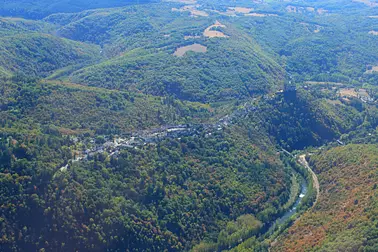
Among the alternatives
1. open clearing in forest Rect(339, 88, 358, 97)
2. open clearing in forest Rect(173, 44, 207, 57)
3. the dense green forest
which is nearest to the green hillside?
the dense green forest

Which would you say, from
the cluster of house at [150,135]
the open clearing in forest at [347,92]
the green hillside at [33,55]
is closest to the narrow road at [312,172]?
the cluster of house at [150,135]

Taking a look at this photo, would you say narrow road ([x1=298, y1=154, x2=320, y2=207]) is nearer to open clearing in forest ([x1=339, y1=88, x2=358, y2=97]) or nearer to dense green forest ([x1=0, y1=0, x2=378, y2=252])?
dense green forest ([x1=0, y1=0, x2=378, y2=252])

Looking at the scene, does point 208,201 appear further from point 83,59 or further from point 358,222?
point 83,59

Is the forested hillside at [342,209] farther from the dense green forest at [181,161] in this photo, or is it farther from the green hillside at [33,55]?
the green hillside at [33,55]

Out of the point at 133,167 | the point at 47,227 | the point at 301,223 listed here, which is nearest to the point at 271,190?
the point at 301,223

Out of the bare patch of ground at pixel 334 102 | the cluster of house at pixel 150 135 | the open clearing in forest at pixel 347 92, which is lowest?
the open clearing in forest at pixel 347 92

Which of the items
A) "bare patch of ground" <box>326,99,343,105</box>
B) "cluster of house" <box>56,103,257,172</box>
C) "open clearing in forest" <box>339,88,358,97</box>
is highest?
"cluster of house" <box>56,103,257,172</box>

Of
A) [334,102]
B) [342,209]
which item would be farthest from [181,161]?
[334,102]

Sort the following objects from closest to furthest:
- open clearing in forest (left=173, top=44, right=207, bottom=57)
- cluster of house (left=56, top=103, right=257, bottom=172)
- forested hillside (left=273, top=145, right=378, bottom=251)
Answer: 1. forested hillside (left=273, top=145, right=378, bottom=251)
2. cluster of house (left=56, top=103, right=257, bottom=172)
3. open clearing in forest (left=173, top=44, right=207, bottom=57)

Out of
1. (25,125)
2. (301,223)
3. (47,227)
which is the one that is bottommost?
(301,223)
